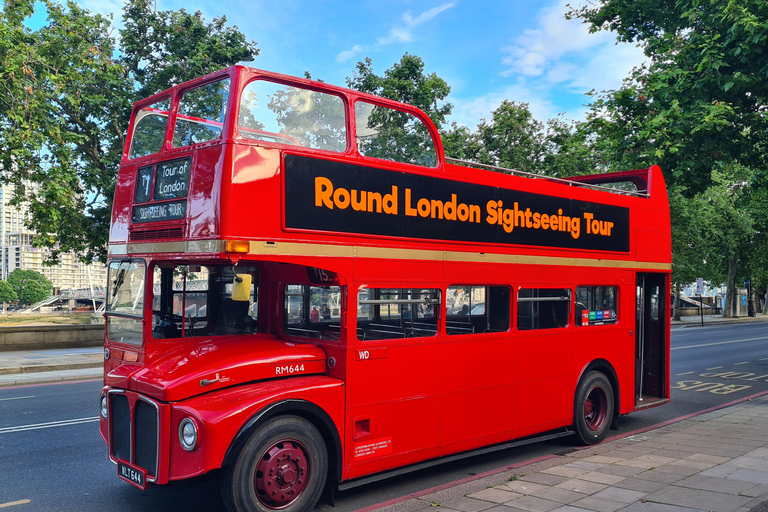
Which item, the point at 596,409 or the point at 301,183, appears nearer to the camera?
the point at 301,183

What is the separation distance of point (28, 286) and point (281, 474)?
417ft

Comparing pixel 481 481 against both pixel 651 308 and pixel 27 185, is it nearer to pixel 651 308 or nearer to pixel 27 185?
pixel 651 308

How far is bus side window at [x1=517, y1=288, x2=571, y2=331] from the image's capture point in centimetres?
758

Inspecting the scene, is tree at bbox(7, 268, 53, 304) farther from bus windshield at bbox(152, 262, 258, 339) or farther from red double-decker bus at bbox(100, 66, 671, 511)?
red double-decker bus at bbox(100, 66, 671, 511)

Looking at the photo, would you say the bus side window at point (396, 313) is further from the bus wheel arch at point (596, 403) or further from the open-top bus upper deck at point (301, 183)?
the bus wheel arch at point (596, 403)

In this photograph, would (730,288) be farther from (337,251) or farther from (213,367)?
(213,367)

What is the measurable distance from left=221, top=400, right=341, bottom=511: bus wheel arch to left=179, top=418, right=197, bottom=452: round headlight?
0.94ft

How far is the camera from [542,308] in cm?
789

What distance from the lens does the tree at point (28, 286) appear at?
115 meters

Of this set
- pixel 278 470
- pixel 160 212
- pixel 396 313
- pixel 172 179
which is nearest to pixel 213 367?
pixel 278 470

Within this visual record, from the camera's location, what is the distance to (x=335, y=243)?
5.71m

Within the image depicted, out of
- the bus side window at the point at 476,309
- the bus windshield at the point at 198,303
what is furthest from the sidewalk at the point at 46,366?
the bus side window at the point at 476,309

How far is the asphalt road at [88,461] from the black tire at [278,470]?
0.52 m

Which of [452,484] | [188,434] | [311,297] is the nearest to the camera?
[188,434]
